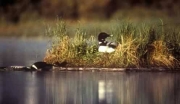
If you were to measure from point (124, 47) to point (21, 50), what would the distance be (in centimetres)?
257

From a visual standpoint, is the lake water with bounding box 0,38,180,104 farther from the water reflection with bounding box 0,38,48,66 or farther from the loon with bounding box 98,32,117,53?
the loon with bounding box 98,32,117,53

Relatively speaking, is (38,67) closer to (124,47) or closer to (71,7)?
(124,47)

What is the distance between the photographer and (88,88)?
22.4ft

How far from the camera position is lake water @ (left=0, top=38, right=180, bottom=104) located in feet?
20.1

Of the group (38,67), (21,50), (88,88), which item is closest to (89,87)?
(88,88)

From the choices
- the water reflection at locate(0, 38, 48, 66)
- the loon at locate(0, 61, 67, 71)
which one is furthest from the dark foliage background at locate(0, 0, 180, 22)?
the loon at locate(0, 61, 67, 71)

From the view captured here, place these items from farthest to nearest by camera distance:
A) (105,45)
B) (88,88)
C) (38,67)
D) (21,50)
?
(21,50) < (105,45) < (38,67) < (88,88)

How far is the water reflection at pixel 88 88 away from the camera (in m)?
6.13

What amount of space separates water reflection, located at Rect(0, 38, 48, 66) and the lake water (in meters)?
0.39

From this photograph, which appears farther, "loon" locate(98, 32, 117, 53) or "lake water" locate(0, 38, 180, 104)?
"loon" locate(98, 32, 117, 53)

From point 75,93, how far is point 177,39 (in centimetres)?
296

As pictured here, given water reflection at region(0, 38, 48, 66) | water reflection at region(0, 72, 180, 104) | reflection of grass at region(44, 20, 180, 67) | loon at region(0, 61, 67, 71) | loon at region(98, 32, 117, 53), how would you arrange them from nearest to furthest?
water reflection at region(0, 72, 180, 104)
loon at region(0, 61, 67, 71)
reflection of grass at region(44, 20, 180, 67)
loon at region(98, 32, 117, 53)
water reflection at region(0, 38, 48, 66)

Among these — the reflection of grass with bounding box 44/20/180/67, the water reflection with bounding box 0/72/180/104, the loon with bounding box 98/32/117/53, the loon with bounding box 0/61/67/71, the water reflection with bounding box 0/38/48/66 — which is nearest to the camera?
the water reflection with bounding box 0/72/180/104

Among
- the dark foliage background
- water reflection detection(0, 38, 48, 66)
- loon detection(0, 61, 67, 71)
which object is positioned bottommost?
loon detection(0, 61, 67, 71)
